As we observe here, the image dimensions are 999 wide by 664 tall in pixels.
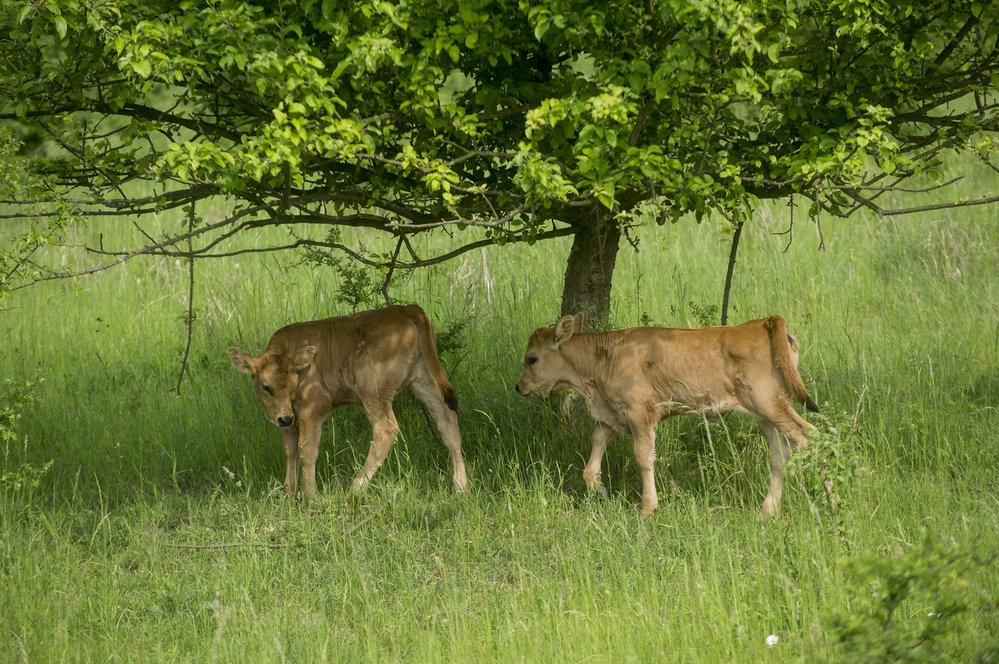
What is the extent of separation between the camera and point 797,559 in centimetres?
688

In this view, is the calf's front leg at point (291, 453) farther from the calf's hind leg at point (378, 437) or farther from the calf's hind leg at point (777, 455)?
the calf's hind leg at point (777, 455)

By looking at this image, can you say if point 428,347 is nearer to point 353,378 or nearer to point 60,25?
point 353,378

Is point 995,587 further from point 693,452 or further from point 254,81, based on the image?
point 254,81

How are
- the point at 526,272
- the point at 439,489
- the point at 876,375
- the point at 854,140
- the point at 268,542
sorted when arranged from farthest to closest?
the point at 526,272, the point at 876,375, the point at 439,489, the point at 268,542, the point at 854,140

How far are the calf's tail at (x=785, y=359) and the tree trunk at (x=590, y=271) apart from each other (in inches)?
56.7

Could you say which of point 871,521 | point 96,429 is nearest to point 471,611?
point 871,521

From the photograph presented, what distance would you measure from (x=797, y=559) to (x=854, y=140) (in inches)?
97.6

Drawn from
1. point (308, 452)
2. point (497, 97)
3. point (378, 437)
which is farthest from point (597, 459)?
point (497, 97)

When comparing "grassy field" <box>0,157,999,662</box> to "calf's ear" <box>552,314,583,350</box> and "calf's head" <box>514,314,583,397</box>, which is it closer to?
"calf's head" <box>514,314,583,397</box>

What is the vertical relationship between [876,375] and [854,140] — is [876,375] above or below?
below

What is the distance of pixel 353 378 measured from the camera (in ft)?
30.6

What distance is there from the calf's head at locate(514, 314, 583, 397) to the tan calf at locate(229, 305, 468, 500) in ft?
1.87

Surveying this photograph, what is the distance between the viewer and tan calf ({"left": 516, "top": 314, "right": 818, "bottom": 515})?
8305 mm

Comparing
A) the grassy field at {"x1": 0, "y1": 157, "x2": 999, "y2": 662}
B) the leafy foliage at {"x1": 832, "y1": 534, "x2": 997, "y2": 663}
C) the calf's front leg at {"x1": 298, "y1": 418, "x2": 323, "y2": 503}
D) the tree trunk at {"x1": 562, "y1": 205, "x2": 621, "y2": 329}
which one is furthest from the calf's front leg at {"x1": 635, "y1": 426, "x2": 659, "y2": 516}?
the leafy foliage at {"x1": 832, "y1": 534, "x2": 997, "y2": 663}
